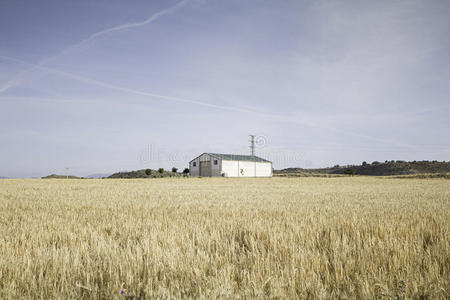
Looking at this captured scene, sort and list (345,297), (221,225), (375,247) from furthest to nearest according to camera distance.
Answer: (221,225), (375,247), (345,297)

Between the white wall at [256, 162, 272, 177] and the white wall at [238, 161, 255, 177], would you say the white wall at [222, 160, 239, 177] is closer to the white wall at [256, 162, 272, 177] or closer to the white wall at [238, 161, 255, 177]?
the white wall at [238, 161, 255, 177]

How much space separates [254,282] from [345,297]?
62 cm

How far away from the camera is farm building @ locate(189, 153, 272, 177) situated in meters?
59.6

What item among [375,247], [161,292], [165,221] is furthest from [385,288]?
→ [165,221]

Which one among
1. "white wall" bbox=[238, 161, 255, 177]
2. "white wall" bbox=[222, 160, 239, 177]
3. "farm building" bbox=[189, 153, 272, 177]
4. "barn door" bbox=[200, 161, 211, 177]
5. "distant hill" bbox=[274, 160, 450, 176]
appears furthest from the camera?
"distant hill" bbox=[274, 160, 450, 176]

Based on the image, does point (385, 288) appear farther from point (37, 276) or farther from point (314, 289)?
point (37, 276)

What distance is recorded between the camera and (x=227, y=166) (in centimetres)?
5997

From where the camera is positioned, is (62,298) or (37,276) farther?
(37,276)

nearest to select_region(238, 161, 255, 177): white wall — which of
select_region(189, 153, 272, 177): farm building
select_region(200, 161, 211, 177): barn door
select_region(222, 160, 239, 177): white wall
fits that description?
select_region(189, 153, 272, 177): farm building

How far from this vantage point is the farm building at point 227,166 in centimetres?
5962

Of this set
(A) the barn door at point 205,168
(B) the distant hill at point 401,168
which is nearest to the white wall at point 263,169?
(A) the barn door at point 205,168

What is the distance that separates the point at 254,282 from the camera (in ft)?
6.00

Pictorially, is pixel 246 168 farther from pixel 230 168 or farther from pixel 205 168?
pixel 205 168

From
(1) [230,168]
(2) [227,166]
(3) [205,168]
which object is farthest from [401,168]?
(3) [205,168]
